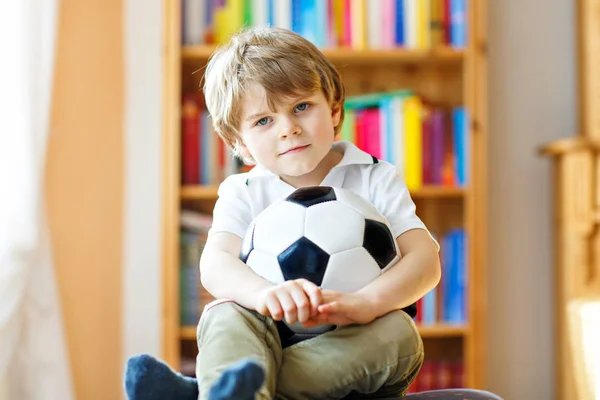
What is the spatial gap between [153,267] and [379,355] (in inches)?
71.0

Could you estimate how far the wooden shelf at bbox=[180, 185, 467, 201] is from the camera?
7.60ft

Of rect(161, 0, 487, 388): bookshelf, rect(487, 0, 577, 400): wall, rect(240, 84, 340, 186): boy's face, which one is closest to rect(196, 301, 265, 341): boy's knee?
rect(240, 84, 340, 186): boy's face

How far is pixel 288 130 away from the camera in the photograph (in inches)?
42.3

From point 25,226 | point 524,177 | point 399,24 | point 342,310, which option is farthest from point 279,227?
point 524,177

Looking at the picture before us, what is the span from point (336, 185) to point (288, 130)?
0.46 ft

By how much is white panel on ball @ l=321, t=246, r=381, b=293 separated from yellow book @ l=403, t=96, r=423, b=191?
1434 millimetres

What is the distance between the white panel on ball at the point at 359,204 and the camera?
1003 mm

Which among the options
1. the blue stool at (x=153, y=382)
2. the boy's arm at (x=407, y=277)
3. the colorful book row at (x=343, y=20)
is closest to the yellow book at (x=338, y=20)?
the colorful book row at (x=343, y=20)

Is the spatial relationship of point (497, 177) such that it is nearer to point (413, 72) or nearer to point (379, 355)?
point (413, 72)

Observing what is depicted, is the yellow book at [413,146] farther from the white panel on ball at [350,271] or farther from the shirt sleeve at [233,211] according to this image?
the white panel on ball at [350,271]

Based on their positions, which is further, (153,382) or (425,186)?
(425,186)

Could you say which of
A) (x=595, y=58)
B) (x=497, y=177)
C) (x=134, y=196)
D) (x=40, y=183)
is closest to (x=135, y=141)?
(x=134, y=196)

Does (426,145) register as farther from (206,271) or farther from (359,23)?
(206,271)

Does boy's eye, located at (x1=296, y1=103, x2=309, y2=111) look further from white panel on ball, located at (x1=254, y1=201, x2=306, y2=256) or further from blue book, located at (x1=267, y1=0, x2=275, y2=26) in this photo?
blue book, located at (x1=267, y1=0, x2=275, y2=26)
